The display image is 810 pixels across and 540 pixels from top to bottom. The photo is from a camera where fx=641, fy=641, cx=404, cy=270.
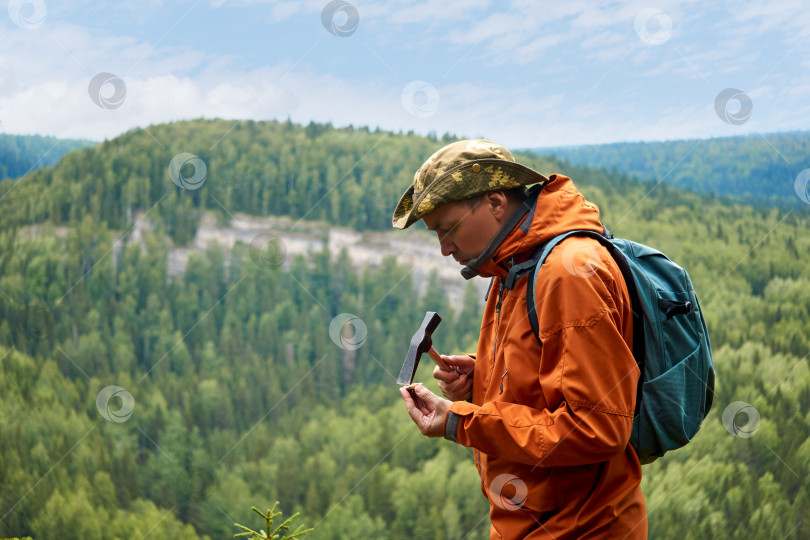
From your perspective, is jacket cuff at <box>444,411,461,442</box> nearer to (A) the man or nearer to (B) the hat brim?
(A) the man

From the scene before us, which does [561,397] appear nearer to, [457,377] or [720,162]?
[457,377]

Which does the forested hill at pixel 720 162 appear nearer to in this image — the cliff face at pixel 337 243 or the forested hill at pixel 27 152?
the cliff face at pixel 337 243

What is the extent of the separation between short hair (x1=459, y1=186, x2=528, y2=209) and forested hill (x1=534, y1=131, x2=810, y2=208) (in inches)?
284

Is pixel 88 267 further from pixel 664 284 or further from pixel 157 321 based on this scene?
pixel 664 284

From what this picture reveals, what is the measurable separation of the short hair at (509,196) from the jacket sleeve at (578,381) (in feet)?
1.03

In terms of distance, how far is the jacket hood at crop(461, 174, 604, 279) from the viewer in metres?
1.68

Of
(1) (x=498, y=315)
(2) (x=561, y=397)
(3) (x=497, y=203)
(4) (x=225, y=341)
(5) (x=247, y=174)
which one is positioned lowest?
(4) (x=225, y=341)

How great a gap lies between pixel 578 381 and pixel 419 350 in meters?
0.69

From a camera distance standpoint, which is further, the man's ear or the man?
the man's ear

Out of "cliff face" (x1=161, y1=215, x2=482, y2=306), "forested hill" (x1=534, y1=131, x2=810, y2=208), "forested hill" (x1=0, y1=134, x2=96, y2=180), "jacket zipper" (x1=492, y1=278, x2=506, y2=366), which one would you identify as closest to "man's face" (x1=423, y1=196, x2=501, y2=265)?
"jacket zipper" (x1=492, y1=278, x2=506, y2=366)

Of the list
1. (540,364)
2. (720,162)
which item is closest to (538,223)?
(540,364)

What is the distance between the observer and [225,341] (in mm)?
12391

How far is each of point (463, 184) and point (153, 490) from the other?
39.0ft

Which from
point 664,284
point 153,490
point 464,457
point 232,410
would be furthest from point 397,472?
point 664,284
